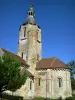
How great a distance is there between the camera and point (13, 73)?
24.3 metres

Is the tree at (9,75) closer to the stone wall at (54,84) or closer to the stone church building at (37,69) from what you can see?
the stone church building at (37,69)

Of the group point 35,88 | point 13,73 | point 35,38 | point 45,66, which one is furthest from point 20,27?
point 13,73

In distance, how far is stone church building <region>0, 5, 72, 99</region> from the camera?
122ft

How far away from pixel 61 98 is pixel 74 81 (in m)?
23.4

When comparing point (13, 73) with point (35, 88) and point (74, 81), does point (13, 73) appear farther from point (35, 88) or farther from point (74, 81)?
point (74, 81)

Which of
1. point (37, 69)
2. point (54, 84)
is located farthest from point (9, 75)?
point (37, 69)

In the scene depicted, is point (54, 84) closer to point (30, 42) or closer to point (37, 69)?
point (37, 69)

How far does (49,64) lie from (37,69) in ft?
9.65

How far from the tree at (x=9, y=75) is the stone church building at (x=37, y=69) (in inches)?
397

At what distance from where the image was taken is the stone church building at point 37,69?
37219 millimetres

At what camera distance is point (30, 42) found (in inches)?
1700

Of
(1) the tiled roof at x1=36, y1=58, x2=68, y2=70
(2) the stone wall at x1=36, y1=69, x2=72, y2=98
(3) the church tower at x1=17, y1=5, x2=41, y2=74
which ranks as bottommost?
(2) the stone wall at x1=36, y1=69, x2=72, y2=98

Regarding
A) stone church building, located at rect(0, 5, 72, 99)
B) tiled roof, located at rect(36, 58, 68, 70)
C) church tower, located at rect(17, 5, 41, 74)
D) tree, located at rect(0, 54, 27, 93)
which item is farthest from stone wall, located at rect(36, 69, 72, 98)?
tree, located at rect(0, 54, 27, 93)

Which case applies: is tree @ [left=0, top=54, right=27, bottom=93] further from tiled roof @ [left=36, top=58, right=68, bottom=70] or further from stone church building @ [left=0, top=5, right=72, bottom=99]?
tiled roof @ [left=36, top=58, right=68, bottom=70]
